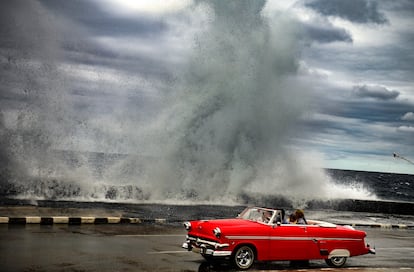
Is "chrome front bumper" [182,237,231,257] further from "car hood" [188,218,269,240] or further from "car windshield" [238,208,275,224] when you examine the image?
"car windshield" [238,208,275,224]

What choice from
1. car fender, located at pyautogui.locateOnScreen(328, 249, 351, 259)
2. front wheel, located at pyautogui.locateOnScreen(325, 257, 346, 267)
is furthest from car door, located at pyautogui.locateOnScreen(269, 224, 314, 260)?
front wheel, located at pyautogui.locateOnScreen(325, 257, 346, 267)

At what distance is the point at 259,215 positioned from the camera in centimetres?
1327

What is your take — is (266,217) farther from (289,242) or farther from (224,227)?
(224,227)

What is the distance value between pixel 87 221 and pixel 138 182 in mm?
24926

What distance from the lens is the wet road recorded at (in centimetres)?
1140

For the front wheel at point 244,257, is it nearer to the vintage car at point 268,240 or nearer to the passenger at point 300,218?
the vintage car at point 268,240

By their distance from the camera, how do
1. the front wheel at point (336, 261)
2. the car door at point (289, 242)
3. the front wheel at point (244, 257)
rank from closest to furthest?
the front wheel at point (244, 257) < the car door at point (289, 242) < the front wheel at point (336, 261)

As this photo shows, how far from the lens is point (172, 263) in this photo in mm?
12266

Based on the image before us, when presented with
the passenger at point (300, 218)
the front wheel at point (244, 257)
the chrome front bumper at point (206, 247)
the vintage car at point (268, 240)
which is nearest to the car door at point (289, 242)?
the vintage car at point (268, 240)

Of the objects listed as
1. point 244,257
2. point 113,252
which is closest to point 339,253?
point 244,257

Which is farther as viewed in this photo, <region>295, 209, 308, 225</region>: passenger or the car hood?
<region>295, 209, 308, 225</region>: passenger

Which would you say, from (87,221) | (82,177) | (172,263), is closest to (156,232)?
(87,221)

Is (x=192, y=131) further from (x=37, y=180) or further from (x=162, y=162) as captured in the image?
(x=37, y=180)

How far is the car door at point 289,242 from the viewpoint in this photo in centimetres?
1255
